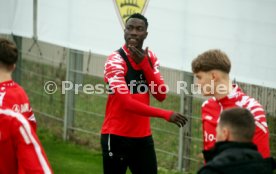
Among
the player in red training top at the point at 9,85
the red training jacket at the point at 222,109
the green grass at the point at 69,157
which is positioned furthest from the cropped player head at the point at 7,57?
the green grass at the point at 69,157

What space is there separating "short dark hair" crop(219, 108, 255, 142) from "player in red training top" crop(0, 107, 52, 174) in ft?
3.30

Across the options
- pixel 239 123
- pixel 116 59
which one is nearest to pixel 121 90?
pixel 116 59

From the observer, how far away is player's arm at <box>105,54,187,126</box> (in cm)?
621

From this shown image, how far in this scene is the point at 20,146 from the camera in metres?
4.27

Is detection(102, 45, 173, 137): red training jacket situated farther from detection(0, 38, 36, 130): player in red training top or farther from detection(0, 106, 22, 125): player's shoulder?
detection(0, 106, 22, 125): player's shoulder

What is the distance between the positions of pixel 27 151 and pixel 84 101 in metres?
6.35

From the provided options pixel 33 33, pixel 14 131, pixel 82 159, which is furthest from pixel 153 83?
pixel 33 33

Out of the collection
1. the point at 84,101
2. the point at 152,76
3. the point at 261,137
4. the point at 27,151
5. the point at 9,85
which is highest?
the point at 84,101

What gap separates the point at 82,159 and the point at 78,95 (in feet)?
3.54

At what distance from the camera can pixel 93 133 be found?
10.3m

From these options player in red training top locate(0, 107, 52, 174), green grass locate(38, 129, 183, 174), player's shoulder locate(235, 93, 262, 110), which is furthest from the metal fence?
player in red training top locate(0, 107, 52, 174)

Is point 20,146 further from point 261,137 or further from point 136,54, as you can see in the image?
point 136,54

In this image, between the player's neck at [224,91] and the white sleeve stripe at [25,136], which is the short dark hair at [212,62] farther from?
the white sleeve stripe at [25,136]

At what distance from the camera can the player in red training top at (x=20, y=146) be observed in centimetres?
424
